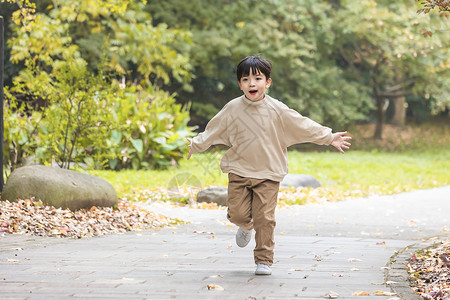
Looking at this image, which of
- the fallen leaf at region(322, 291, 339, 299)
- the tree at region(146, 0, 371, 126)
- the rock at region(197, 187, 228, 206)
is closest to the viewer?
the fallen leaf at region(322, 291, 339, 299)

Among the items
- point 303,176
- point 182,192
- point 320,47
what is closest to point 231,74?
point 320,47

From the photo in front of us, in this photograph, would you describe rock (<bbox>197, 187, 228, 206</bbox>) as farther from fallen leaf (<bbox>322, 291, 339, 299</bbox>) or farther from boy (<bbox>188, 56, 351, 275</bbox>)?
fallen leaf (<bbox>322, 291, 339, 299</bbox>)

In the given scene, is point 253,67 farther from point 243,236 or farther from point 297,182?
point 297,182

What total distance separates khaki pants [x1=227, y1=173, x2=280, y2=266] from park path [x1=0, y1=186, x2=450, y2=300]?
0.21m

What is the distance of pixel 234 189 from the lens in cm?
544

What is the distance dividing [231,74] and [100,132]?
16.6 meters

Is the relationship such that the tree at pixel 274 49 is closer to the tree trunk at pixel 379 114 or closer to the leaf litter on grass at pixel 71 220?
the tree trunk at pixel 379 114

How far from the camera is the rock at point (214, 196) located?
11.1 m

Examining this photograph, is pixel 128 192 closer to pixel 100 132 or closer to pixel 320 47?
pixel 100 132

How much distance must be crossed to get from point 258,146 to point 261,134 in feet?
0.31

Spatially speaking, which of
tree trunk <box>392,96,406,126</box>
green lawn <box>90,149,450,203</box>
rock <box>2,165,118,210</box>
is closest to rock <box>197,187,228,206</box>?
green lawn <box>90,149,450,203</box>

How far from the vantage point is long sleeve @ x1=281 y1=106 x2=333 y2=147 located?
5.50m

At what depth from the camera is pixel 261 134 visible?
5406mm

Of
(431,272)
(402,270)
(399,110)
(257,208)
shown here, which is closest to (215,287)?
(257,208)
